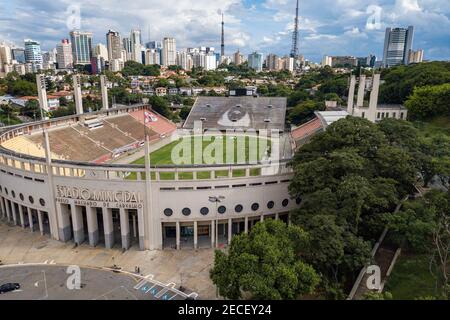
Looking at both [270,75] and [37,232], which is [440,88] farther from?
[270,75]

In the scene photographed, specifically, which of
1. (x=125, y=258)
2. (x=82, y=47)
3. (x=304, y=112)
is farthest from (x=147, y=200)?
(x=82, y=47)

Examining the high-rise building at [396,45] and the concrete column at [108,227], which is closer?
the concrete column at [108,227]

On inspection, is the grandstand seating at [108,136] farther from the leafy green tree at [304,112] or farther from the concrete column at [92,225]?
the leafy green tree at [304,112]

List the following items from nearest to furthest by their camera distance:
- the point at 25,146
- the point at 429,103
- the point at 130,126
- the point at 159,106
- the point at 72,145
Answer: the point at 25,146
the point at 72,145
the point at 429,103
the point at 130,126
the point at 159,106

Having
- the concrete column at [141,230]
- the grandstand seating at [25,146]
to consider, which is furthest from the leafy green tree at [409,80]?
the grandstand seating at [25,146]

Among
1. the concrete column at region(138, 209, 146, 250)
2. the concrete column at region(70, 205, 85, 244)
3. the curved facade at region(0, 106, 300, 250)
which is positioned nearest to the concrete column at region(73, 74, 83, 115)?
the curved facade at region(0, 106, 300, 250)

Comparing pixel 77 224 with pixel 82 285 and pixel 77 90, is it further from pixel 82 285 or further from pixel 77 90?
pixel 77 90
